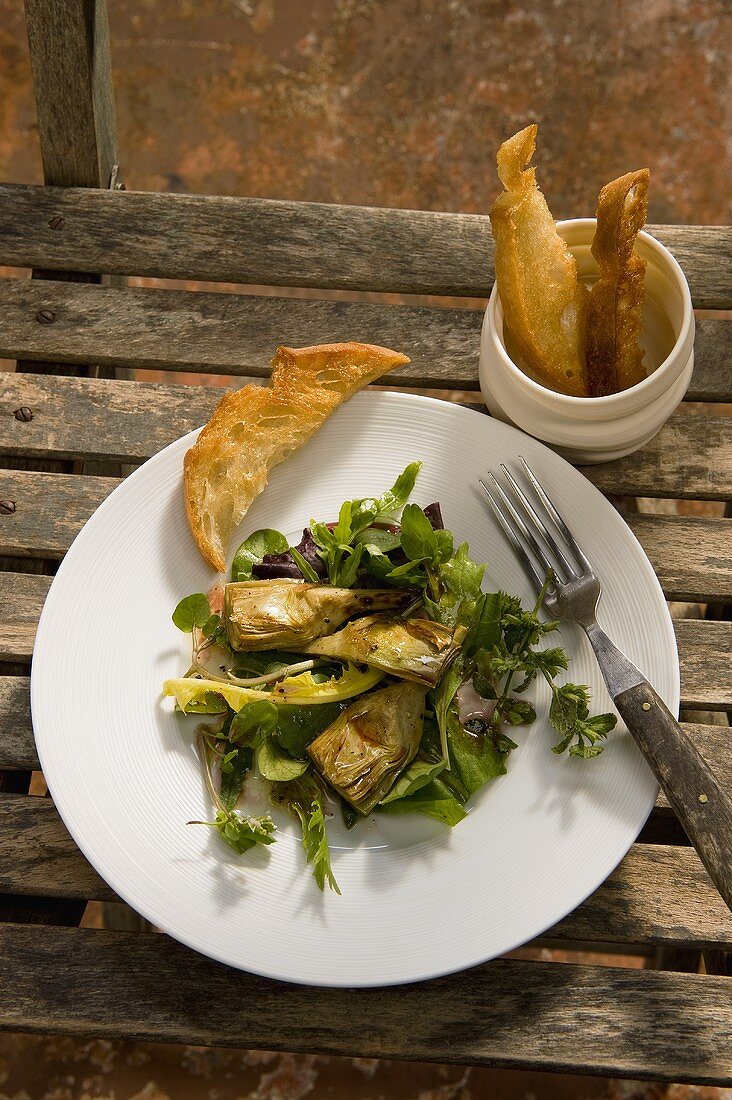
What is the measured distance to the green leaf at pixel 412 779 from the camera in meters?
1.04

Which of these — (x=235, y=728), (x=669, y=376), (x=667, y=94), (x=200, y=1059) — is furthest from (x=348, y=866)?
(x=667, y=94)

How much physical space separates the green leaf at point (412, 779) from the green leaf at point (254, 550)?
0.28m

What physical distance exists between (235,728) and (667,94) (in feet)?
6.12

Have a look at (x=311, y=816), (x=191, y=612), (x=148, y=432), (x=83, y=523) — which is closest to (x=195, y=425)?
(x=148, y=432)

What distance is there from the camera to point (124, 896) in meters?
1.03

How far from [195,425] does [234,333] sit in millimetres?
129

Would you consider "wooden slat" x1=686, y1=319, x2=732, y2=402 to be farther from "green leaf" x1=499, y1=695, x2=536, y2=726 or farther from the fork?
"green leaf" x1=499, y1=695, x2=536, y2=726

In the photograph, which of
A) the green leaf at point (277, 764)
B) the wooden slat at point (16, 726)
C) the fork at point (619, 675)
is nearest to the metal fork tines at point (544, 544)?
the fork at point (619, 675)

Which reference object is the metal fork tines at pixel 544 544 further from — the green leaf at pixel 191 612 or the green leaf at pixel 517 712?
the green leaf at pixel 191 612

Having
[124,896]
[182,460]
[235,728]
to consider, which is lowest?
[124,896]

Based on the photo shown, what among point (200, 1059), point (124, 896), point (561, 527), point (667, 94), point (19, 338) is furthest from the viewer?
point (667, 94)

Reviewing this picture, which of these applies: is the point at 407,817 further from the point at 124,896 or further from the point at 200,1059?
the point at 200,1059

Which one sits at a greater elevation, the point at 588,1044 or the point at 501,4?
the point at 501,4

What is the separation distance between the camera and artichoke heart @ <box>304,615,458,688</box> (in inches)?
40.7
